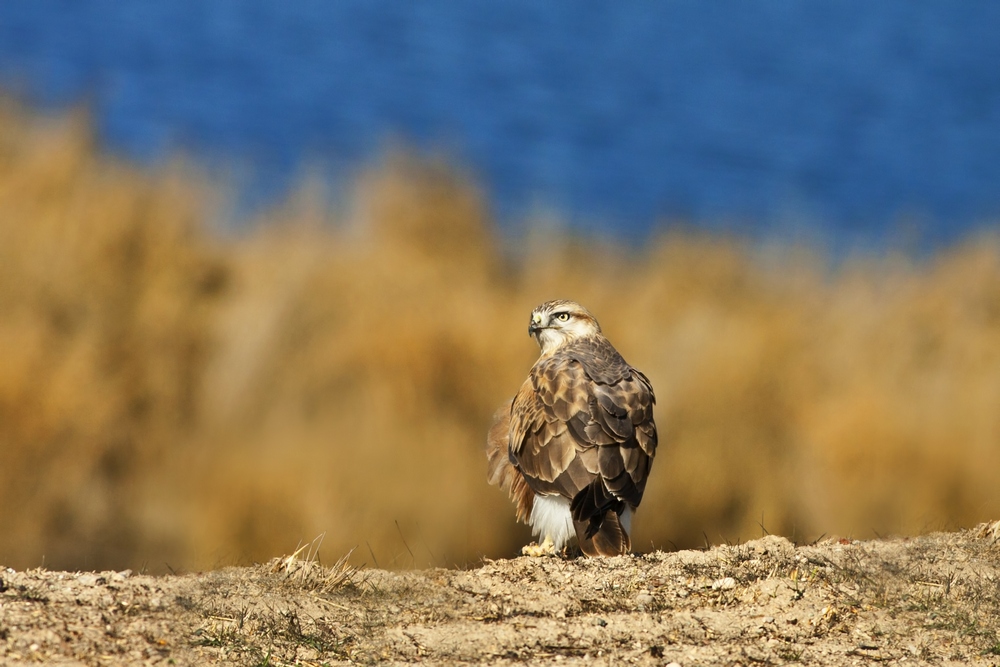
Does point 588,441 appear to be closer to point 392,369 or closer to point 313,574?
point 313,574

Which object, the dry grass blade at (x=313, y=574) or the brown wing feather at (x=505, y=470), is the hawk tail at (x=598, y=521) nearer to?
the brown wing feather at (x=505, y=470)

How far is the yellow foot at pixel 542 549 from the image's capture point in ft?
24.3

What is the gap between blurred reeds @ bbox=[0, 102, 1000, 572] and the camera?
12594 millimetres

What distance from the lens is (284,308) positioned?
1421cm

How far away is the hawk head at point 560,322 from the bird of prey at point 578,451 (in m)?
0.68

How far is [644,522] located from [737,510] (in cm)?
117

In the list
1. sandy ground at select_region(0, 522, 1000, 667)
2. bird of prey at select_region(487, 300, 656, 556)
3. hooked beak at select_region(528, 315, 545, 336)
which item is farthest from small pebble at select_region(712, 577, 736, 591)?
hooked beak at select_region(528, 315, 545, 336)

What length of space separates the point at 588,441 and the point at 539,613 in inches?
66.9

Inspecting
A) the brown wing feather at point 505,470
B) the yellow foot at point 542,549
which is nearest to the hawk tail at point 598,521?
the yellow foot at point 542,549

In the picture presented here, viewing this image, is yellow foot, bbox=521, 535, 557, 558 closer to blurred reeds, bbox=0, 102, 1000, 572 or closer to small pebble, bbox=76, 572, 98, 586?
small pebble, bbox=76, 572, 98, 586

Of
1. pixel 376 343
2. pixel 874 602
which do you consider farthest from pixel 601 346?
pixel 376 343

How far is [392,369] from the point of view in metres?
13.9

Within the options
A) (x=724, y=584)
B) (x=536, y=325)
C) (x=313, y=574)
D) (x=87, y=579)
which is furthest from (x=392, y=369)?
(x=87, y=579)

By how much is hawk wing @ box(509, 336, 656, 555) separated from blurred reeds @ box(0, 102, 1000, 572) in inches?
164
